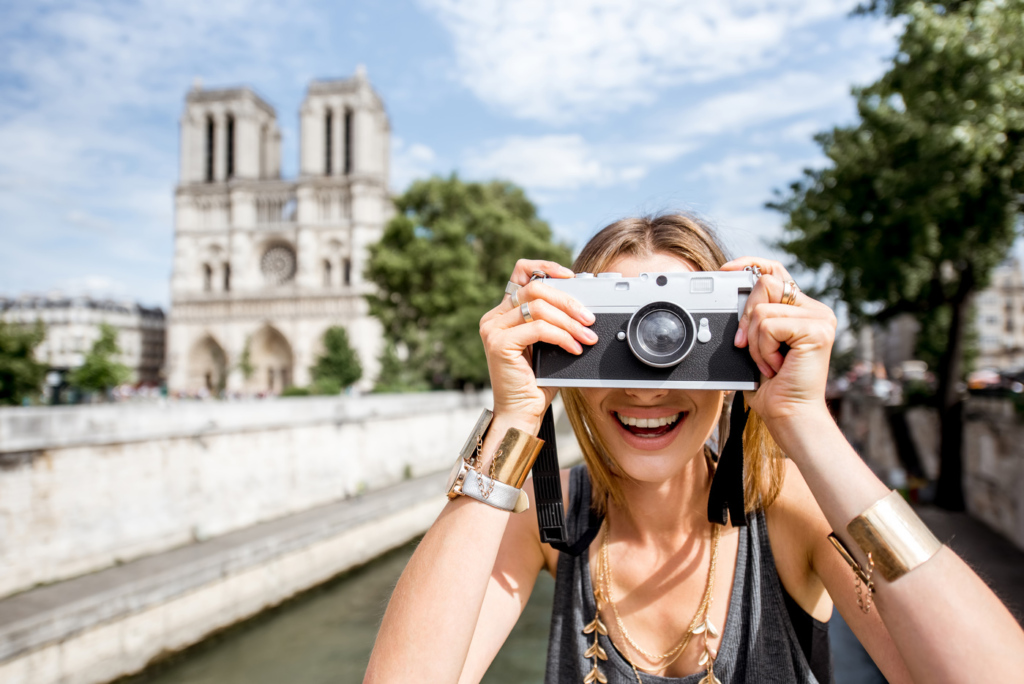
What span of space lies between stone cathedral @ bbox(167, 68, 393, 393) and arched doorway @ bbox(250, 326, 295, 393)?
79mm

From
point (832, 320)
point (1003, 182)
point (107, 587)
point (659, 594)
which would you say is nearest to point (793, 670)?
point (659, 594)

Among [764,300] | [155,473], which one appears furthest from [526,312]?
[155,473]

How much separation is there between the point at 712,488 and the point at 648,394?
27cm

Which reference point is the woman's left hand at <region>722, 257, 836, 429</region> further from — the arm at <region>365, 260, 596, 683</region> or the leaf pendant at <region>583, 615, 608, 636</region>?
the leaf pendant at <region>583, 615, 608, 636</region>

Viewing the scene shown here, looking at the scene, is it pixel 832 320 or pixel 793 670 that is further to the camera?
pixel 793 670

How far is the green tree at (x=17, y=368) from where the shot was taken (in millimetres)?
13320

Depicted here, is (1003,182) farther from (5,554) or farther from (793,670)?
(5,554)

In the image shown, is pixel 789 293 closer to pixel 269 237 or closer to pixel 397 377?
pixel 397 377

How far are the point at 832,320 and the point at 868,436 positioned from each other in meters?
22.2

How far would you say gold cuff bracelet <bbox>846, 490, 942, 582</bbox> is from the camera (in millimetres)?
921

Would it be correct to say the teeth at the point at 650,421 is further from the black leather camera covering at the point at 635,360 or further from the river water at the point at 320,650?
the river water at the point at 320,650

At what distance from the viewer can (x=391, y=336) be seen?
25.9m

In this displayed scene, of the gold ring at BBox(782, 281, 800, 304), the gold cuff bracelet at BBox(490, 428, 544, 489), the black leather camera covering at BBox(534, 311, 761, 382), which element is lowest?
the gold cuff bracelet at BBox(490, 428, 544, 489)

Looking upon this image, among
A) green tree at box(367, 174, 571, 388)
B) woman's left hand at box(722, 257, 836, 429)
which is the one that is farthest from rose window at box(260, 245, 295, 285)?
woman's left hand at box(722, 257, 836, 429)
